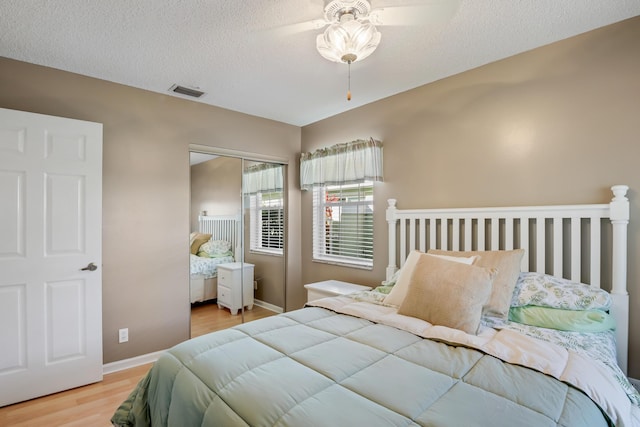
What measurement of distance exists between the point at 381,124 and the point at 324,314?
6.86ft

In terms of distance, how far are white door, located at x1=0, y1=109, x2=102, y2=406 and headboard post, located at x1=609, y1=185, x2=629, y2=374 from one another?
3.57 m

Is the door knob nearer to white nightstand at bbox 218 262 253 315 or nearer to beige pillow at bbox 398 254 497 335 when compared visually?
white nightstand at bbox 218 262 253 315

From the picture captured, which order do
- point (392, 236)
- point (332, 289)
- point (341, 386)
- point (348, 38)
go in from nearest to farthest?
point (341, 386), point (348, 38), point (392, 236), point (332, 289)

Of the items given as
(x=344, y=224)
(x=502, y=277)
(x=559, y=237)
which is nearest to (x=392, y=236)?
(x=344, y=224)

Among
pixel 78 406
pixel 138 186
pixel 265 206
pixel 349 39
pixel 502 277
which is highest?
pixel 349 39

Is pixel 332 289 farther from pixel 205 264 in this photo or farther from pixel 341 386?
pixel 341 386

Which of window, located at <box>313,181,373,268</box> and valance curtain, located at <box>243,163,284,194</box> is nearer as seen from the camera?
window, located at <box>313,181,373,268</box>

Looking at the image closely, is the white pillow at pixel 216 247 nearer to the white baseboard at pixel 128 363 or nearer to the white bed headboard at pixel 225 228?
the white bed headboard at pixel 225 228

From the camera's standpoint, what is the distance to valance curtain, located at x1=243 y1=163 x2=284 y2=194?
3.70 metres

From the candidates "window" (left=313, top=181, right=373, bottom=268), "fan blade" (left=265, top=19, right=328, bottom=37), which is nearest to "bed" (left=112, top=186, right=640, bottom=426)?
"window" (left=313, top=181, right=373, bottom=268)

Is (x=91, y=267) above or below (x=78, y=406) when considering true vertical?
above

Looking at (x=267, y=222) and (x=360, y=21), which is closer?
(x=360, y=21)

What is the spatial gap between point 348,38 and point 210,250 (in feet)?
8.39

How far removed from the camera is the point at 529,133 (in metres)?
2.31
